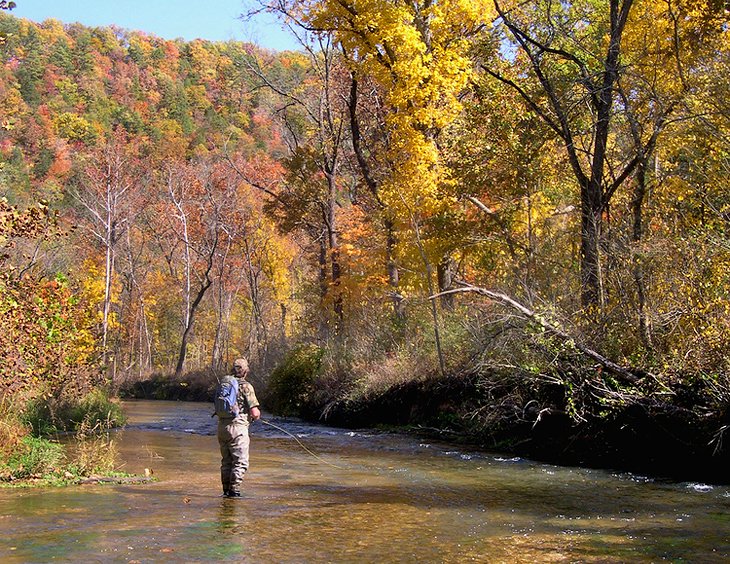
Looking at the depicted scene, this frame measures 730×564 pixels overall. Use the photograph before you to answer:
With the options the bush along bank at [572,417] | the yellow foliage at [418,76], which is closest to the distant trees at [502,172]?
the yellow foliage at [418,76]

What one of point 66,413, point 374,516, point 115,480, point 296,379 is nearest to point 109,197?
point 296,379

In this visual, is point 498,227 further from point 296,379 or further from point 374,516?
point 374,516

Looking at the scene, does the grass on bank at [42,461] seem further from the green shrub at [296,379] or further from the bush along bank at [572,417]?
the green shrub at [296,379]

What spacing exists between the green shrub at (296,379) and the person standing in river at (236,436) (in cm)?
1476

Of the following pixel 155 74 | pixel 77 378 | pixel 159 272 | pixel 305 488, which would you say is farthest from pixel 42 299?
pixel 155 74

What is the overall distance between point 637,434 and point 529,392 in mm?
2546

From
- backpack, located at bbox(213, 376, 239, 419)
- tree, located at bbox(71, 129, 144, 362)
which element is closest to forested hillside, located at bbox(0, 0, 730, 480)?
tree, located at bbox(71, 129, 144, 362)

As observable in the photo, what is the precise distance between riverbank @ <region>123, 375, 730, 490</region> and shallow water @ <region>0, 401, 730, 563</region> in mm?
781

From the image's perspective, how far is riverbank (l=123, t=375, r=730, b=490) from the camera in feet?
42.4

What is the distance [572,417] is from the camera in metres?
14.0

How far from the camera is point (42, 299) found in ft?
50.7

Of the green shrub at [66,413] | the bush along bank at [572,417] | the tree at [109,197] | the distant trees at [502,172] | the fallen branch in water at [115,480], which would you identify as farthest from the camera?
the tree at [109,197]

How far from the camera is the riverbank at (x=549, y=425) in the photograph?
42.4 feet

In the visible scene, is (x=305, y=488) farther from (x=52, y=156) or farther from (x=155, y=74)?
(x=155, y=74)
